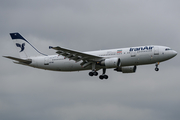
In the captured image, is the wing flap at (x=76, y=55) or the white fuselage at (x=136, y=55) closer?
the white fuselage at (x=136, y=55)

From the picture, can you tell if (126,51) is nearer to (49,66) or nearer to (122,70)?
(122,70)

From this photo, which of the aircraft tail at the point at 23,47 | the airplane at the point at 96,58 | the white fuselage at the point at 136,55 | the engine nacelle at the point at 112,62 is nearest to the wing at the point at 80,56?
the airplane at the point at 96,58

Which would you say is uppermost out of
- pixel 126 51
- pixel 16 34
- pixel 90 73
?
pixel 16 34

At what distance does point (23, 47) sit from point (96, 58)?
688 inches

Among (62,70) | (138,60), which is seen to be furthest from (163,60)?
(62,70)

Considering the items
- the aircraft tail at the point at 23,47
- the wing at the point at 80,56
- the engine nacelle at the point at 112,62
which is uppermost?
the aircraft tail at the point at 23,47

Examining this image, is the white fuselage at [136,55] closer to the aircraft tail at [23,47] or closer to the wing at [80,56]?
the wing at [80,56]

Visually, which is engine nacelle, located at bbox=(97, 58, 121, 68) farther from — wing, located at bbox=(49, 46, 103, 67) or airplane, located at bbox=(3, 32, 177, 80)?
wing, located at bbox=(49, 46, 103, 67)

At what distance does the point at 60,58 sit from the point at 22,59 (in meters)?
7.50

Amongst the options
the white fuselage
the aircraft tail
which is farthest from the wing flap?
the aircraft tail

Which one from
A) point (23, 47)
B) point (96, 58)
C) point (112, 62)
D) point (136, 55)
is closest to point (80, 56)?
point (96, 58)

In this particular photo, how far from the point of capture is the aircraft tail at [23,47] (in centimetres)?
6900

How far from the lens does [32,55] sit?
225 feet

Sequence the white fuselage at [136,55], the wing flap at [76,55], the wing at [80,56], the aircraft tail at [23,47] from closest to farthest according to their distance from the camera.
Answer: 1. the white fuselage at [136,55]
2. the wing flap at [76,55]
3. the wing at [80,56]
4. the aircraft tail at [23,47]
